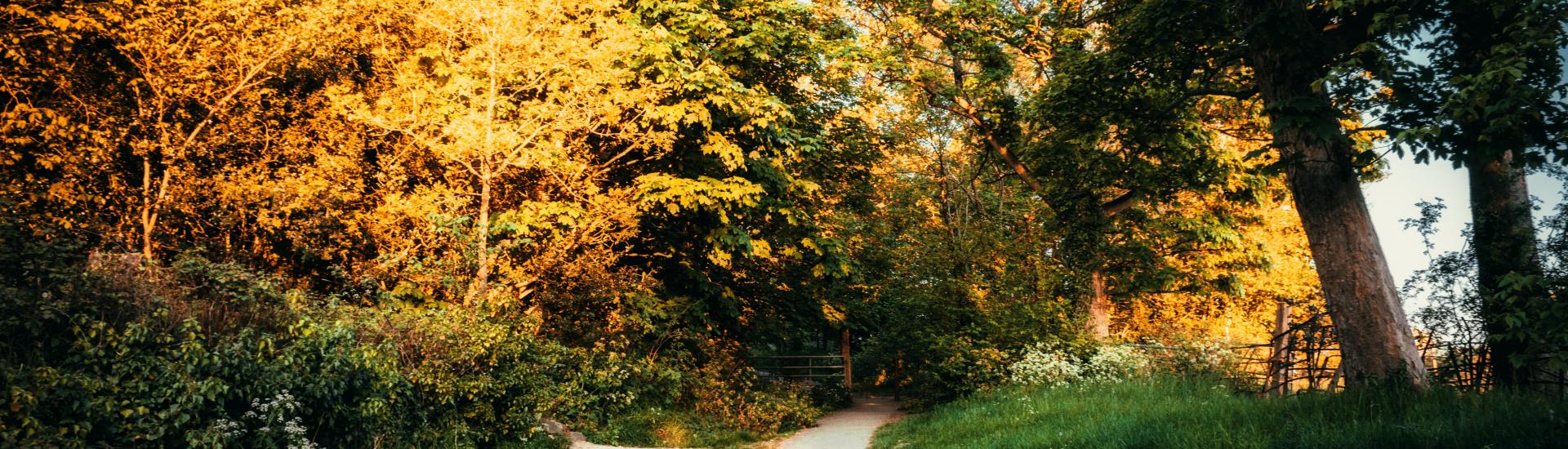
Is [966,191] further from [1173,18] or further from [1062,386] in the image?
[1173,18]

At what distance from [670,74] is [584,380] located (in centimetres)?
540

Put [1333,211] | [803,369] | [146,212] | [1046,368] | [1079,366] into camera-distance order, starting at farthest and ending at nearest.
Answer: [803,369] → [1079,366] → [1046,368] → [146,212] → [1333,211]

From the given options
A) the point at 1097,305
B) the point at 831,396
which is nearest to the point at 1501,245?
the point at 1097,305

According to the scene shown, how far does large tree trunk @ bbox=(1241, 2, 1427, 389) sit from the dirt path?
7.11 meters

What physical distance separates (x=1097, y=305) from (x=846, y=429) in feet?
23.4

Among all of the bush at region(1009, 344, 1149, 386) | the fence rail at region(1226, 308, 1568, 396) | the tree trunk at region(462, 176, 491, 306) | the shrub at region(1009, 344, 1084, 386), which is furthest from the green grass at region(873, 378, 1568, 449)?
the tree trunk at region(462, 176, 491, 306)

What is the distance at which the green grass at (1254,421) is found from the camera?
536 centimetres

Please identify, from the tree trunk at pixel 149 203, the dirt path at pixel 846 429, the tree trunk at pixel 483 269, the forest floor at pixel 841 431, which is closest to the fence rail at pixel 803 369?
the dirt path at pixel 846 429

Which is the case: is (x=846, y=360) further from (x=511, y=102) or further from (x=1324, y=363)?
(x=1324, y=363)

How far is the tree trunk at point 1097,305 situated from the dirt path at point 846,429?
5.02 meters

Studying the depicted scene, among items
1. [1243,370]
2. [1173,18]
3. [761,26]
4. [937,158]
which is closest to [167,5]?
[761,26]

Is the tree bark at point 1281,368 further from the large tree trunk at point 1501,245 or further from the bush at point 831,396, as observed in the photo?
the bush at point 831,396

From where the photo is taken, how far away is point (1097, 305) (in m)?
Answer: 18.7

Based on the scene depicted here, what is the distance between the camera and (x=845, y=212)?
2230cm
